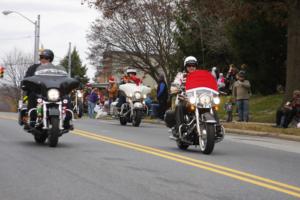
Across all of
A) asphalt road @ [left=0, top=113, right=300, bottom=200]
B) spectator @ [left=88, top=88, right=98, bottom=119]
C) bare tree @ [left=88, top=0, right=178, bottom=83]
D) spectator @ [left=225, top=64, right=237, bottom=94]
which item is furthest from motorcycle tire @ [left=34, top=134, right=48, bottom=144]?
bare tree @ [left=88, top=0, right=178, bottom=83]

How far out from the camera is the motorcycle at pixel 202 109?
12.5 metres

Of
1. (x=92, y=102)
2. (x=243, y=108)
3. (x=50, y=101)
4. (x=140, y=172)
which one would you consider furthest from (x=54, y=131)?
(x=92, y=102)

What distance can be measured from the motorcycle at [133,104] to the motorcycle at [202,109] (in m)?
10.1

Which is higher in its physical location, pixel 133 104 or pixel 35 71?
pixel 35 71

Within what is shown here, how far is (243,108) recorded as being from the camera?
25.6 meters

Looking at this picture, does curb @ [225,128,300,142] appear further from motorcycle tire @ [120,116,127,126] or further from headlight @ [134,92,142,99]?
motorcycle tire @ [120,116,127,126]

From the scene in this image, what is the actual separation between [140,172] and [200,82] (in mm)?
3296

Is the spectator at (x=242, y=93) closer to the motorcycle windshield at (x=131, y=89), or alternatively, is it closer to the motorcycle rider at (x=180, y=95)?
the motorcycle windshield at (x=131, y=89)

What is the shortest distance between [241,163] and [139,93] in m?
12.3

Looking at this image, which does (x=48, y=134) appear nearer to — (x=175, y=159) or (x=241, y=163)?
(x=175, y=159)

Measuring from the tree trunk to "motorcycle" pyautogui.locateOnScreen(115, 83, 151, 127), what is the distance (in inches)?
185

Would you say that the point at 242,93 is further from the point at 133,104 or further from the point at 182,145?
the point at 182,145

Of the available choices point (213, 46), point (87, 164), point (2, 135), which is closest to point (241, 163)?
point (87, 164)

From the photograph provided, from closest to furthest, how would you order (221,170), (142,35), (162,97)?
(221,170) → (162,97) → (142,35)
